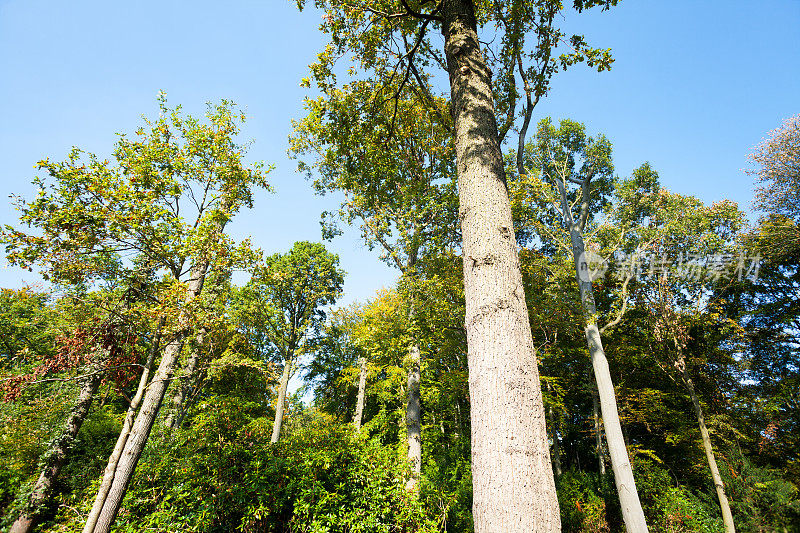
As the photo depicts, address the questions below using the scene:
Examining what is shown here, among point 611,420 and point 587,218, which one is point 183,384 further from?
point 587,218

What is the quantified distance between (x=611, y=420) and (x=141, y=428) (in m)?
10.4

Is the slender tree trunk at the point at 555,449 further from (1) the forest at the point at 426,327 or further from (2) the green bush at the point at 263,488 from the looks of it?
(2) the green bush at the point at 263,488

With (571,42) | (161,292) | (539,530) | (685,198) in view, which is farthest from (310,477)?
(685,198)

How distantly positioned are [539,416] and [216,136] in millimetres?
8662

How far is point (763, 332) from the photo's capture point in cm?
1468

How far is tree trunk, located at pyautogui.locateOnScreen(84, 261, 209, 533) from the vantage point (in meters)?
5.16

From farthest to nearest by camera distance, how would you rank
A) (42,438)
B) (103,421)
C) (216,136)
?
(103,421), (42,438), (216,136)

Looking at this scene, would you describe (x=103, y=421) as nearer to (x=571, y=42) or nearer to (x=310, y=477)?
(x=310, y=477)

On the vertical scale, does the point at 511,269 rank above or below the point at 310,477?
above

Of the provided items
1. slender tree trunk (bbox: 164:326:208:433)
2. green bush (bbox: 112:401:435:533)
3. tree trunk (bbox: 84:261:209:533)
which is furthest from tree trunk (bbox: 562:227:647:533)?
slender tree trunk (bbox: 164:326:208:433)

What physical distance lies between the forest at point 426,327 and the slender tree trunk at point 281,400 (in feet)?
0.81

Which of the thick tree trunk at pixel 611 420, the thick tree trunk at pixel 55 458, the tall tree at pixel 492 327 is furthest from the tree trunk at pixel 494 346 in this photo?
the thick tree trunk at pixel 55 458

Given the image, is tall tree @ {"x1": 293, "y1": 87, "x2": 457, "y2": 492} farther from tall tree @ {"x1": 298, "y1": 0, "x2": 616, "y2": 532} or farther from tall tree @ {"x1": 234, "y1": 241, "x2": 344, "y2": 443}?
tall tree @ {"x1": 234, "y1": 241, "x2": 344, "y2": 443}

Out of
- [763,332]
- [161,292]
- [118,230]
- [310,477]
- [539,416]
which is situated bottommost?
[310,477]
